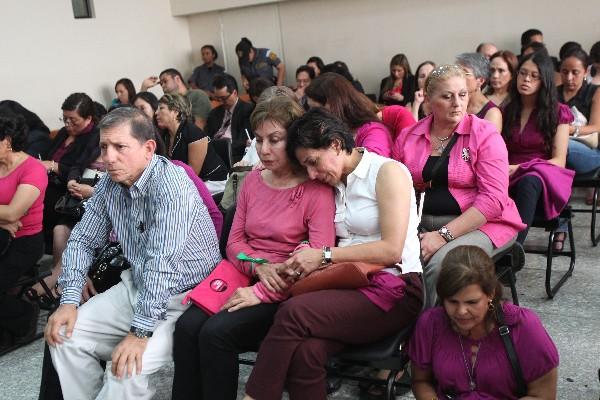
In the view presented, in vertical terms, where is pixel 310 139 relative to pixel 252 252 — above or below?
above

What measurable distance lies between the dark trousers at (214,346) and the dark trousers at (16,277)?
64.1 inches

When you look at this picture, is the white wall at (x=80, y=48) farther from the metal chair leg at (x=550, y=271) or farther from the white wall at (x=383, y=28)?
the metal chair leg at (x=550, y=271)

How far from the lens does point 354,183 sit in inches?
96.3

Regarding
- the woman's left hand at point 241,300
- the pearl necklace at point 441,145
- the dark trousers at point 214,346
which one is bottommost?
the dark trousers at point 214,346

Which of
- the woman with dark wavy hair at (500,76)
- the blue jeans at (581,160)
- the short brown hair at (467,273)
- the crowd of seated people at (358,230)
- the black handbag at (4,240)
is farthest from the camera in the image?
the woman with dark wavy hair at (500,76)

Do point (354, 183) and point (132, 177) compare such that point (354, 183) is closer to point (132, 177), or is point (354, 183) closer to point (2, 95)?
point (132, 177)

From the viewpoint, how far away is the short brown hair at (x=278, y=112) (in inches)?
101

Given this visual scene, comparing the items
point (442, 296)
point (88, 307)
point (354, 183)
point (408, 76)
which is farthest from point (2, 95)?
point (442, 296)

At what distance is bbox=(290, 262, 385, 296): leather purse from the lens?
223cm

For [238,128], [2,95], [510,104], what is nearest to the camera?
[510,104]

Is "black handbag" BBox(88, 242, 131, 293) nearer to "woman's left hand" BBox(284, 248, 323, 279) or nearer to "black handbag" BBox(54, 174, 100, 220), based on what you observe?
"woman's left hand" BBox(284, 248, 323, 279)

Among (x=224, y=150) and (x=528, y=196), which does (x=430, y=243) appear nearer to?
(x=528, y=196)

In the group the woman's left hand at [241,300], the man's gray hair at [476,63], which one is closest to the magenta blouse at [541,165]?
the man's gray hair at [476,63]

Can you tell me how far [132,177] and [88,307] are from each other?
1.76 feet
